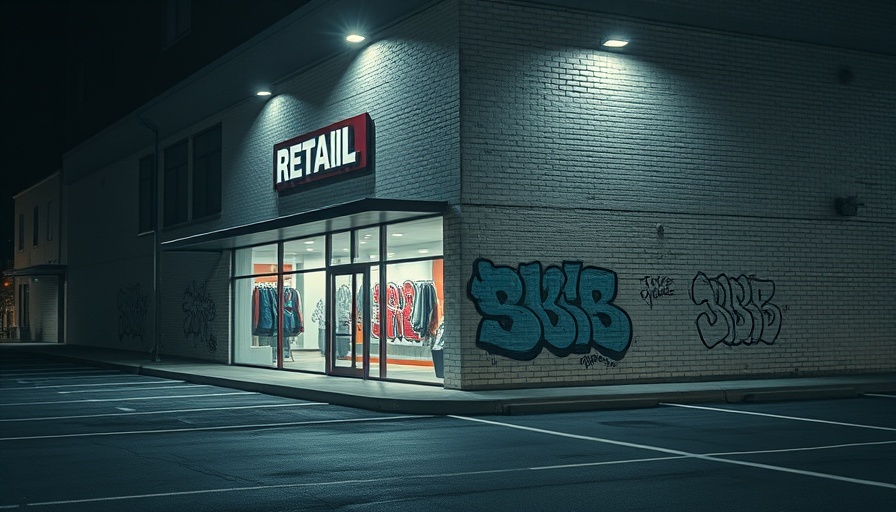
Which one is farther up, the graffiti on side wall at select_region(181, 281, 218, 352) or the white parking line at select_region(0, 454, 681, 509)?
the graffiti on side wall at select_region(181, 281, 218, 352)

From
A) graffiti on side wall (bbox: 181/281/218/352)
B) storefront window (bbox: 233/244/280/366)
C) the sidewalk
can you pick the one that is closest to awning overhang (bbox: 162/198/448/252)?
storefront window (bbox: 233/244/280/366)

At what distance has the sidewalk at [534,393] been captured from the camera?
1509 centimetres

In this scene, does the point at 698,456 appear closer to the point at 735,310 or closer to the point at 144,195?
the point at 735,310

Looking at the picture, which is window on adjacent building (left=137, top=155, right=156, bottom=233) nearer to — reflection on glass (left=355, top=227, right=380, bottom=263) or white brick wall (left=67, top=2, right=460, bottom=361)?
white brick wall (left=67, top=2, right=460, bottom=361)

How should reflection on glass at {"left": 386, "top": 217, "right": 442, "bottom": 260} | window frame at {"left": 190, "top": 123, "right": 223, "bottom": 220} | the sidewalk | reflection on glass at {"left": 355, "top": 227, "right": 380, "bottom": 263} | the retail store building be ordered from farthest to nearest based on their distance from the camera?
window frame at {"left": 190, "top": 123, "right": 223, "bottom": 220} → reflection on glass at {"left": 355, "top": 227, "right": 380, "bottom": 263} → reflection on glass at {"left": 386, "top": 217, "right": 442, "bottom": 260} → the retail store building → the sidewalk

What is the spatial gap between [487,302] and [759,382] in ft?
17.4

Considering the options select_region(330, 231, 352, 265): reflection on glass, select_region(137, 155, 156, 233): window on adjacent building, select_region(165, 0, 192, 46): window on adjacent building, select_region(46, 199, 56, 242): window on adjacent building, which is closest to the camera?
select_region(330, 231, 352, 265): reflection on glass

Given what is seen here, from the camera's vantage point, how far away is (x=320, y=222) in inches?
761

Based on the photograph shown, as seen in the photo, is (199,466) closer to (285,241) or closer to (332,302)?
(332,302)

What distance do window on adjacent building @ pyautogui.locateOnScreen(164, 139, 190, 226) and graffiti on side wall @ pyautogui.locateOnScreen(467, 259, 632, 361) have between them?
15.6 m

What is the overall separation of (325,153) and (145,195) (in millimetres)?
14491

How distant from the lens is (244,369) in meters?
24.2

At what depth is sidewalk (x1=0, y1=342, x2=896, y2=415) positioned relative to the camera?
594 inches

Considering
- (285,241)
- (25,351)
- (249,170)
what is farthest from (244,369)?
(25,351)
